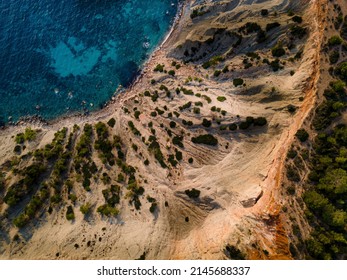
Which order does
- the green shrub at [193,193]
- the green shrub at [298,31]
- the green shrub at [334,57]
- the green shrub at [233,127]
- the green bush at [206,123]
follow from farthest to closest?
the green bush at [206,123], the green shrub at [233,127], the green shrub at [298,31], the green shrub at [193,193], the green shrub at [334,57]

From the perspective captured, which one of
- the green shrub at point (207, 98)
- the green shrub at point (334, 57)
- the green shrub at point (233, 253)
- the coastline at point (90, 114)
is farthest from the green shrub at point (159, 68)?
the green shrub at point (233, 253)

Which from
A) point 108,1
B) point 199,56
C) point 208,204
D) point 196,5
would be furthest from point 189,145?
point 108,1

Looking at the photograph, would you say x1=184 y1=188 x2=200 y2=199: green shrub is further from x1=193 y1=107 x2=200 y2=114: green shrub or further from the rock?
x1=193 y1=107 x2=200 y2=114: green shrub

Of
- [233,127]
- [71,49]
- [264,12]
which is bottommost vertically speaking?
[233,127]

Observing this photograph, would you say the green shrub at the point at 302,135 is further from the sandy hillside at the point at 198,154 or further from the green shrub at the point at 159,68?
the green shrub at the point at 159,68

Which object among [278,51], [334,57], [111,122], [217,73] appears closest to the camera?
[334,57]

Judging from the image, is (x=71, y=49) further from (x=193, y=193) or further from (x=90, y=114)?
(x=193, y=193)

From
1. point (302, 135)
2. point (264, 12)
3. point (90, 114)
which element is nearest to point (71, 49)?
point (90, 114)

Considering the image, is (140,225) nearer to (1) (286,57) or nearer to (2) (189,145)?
(2) (189,145)

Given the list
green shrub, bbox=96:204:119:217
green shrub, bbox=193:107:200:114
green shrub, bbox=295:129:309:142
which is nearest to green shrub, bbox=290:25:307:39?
green shrub, bbox=295:129:309:142
